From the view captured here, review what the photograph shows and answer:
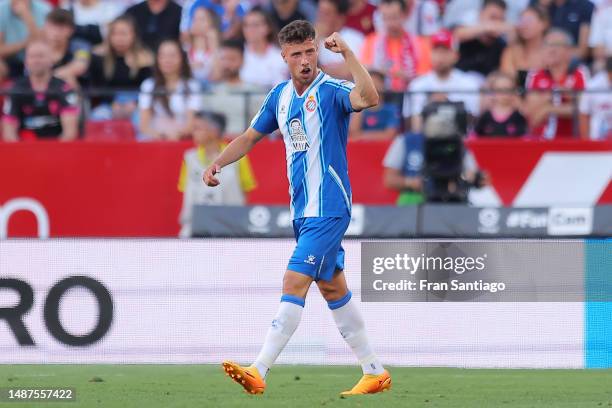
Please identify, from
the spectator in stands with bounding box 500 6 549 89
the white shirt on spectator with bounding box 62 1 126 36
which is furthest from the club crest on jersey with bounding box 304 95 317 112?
the white shirt on spectator with bounding box 62 1 126 36

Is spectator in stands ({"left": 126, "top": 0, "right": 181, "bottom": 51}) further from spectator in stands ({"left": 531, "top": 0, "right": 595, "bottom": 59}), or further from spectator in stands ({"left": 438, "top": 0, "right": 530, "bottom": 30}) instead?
spectator in stands ({"left": 531, "top": 0, "right": 595, "bottom": 59})

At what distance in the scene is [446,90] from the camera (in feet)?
47.6

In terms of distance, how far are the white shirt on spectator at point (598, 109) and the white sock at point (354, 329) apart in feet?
20.0

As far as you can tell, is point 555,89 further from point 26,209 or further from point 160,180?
point 26,209

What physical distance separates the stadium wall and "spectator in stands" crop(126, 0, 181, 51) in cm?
542

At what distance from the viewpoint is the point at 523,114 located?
47.8 ft

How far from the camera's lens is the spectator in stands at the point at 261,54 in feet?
50.8

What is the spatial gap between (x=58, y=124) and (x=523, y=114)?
16.8ft

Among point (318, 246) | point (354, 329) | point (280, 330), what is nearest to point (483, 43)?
point (354, 329)

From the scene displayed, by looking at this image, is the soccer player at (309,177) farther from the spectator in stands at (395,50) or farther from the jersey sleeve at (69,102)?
the spectator in stands at (395,50)

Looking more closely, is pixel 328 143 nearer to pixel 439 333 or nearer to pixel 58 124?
pixel 439 333

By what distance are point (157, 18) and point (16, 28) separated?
171cm

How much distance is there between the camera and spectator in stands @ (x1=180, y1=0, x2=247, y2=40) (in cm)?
1609

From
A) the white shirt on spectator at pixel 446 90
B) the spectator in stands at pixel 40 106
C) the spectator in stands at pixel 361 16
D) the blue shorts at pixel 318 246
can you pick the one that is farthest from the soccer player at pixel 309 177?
the spectator in stands at pixel 361 16
